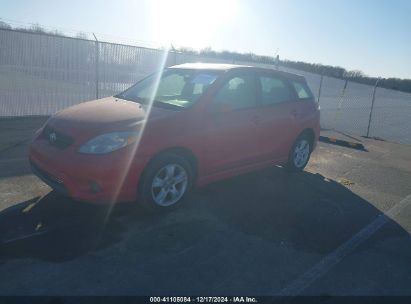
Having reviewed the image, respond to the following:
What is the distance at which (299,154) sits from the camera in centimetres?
658

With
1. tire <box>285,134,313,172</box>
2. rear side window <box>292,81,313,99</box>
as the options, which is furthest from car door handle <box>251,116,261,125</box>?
rear side window <box>292,81,313,99</box>

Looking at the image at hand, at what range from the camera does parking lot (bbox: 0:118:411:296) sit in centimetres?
316

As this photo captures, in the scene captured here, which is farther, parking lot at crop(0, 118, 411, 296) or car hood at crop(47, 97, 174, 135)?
car hood at crop(47, 97, 174, 135)

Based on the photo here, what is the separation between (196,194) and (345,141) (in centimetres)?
608

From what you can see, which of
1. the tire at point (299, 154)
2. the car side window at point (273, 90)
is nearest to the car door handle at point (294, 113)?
the car side window at point (273, 90)

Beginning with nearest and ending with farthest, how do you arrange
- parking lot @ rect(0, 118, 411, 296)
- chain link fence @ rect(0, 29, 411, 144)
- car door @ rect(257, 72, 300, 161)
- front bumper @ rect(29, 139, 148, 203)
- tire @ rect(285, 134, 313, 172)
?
parking lot @ rect(0, 118, 411, 296) < front bumper @ rect(29, 139, 148, 203) < car door @ rect(257, 72, 300, 161) < tire @ rect(285, 134, 313, 172) < chain link fence @ rect(0, 29, 411, 144)

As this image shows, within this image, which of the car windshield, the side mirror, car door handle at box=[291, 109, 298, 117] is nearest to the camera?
the side mirror

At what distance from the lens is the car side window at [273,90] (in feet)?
18.5

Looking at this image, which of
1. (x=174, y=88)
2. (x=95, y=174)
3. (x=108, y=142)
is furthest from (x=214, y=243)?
(x=174, y=88)

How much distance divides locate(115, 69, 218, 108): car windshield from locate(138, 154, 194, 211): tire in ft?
2.52

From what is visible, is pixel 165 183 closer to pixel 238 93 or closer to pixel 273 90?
pixel 238 93

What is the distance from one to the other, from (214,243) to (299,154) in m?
3.24

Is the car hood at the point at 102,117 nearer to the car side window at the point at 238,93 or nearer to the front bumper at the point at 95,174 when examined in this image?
the front bumper at the point at 95,174

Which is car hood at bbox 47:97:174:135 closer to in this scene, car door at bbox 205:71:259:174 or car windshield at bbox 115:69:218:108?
car windshield at bbox 115:69:218:108
